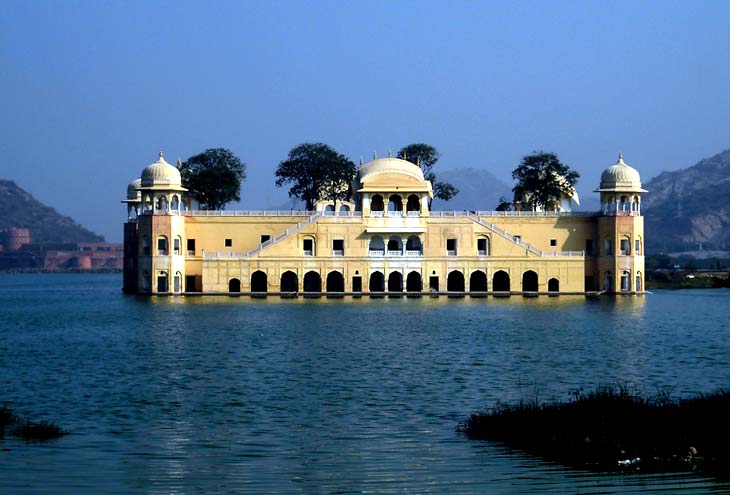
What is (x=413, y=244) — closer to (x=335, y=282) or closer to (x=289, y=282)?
(x=335, y=282)

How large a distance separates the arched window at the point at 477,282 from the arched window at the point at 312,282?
822cm

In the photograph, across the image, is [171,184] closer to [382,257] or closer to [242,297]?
[242,297]

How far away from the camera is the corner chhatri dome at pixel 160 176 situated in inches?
2559

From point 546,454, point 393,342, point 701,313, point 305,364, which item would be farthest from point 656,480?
point 701,313

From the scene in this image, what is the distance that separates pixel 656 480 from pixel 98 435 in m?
8.92

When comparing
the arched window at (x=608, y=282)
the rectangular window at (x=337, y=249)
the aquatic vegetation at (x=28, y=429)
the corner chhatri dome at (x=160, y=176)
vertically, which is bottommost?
the aquatic vegetation at (x=28, y=429)

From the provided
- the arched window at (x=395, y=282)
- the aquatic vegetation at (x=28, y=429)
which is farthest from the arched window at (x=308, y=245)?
the aquatic vegetation at (x=28, y=429)

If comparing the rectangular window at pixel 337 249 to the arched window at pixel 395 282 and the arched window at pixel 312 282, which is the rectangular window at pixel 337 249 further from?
the arched window at pixel 395 282

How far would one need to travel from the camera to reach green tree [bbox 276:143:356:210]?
78.6 metres

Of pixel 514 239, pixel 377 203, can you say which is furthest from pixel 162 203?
pixel 514 239

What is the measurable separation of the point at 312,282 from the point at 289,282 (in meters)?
1.30

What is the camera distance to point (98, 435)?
64.8ft

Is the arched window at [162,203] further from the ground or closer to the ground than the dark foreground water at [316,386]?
further from the ground

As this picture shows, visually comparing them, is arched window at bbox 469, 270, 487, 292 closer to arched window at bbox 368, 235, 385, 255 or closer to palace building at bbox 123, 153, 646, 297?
palace building at bbox 123, 153, 646, 297
